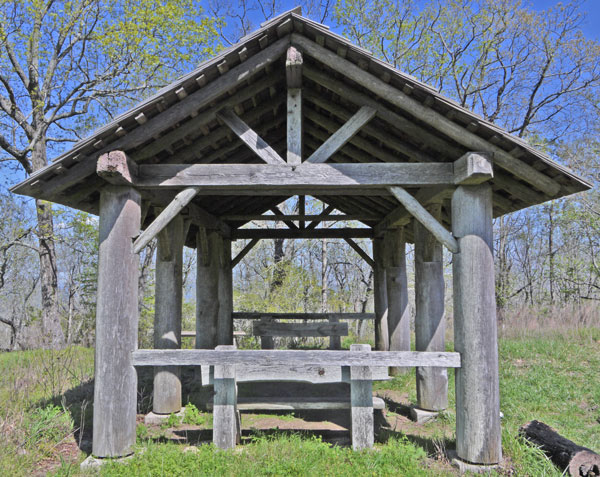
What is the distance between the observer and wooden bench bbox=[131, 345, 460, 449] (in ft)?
15.4

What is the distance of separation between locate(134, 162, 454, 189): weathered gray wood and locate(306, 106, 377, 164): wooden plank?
0.15 metres

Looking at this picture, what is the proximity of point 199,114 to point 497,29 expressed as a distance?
681 inches

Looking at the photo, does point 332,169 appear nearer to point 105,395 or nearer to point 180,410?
point 105,395

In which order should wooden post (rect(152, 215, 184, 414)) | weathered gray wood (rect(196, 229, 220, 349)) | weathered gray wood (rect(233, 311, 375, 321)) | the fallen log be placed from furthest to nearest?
weathered gray wood (rect(233, 311, 375, 321)) → weathered gray wood (rect(196, 229, 220, 349)) → wooden post (rect(152, 215, 184, 414)) → the fallen log

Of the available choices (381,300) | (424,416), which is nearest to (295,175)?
(424,416)

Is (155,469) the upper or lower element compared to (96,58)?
lower

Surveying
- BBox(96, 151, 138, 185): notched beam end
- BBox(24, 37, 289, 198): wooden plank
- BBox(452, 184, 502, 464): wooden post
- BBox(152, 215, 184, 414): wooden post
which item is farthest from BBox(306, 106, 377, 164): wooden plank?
BBox(152, 215, 184, 414): wooden post

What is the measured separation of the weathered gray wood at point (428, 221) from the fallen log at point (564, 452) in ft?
7.62

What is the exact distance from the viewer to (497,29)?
1784 cm

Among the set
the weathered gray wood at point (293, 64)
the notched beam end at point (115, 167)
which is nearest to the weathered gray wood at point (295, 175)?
A: the notched beam end at point (115, 167)

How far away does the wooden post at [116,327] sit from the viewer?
4590mm

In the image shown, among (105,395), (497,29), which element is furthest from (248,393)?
(497,29)

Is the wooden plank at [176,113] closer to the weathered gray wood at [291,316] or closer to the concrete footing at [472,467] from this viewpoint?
the concrete footing at [472,467]

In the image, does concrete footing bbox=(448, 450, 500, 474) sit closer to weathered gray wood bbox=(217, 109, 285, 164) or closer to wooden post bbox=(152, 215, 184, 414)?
weathered gray wood bbox=(217, 109, 285, 164)
